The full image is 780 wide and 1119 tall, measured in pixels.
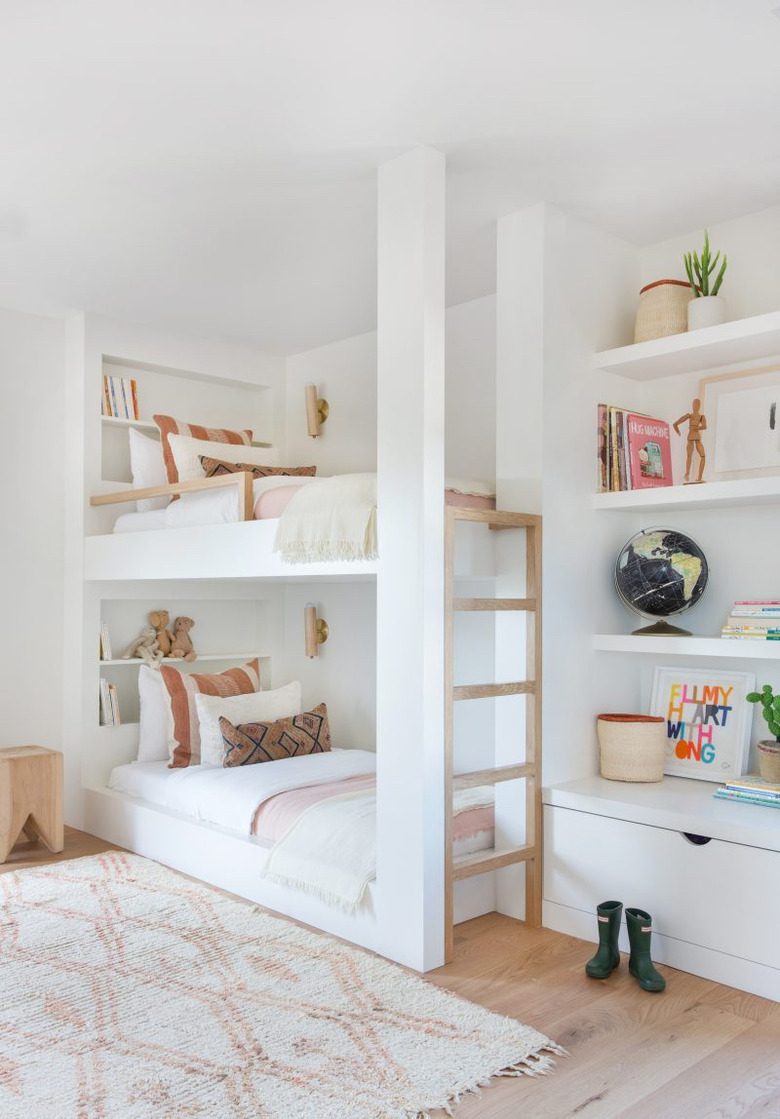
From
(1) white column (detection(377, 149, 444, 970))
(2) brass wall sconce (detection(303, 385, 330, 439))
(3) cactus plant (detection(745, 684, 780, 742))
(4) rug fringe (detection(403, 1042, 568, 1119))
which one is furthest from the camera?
(2) brass wall sconce (detection(303, 385, 330, 439))

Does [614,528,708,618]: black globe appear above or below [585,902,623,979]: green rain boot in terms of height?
above

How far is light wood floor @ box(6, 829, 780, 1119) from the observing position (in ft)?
6.28

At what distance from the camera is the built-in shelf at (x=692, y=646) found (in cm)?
272

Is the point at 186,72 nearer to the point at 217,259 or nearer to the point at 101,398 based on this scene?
the point at 217,259

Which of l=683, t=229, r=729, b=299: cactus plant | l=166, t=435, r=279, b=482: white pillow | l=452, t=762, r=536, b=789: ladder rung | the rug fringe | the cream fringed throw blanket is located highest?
l=683, t=229, r=729, b=299: cactus plant

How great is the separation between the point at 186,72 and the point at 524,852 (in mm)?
2416

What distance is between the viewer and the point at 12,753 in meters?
3.79

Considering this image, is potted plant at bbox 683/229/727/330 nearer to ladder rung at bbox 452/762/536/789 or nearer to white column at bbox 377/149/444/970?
white column at bbox 377/149/444/970

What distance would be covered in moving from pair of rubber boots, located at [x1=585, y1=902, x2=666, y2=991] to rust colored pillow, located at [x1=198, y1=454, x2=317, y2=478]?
227 cm

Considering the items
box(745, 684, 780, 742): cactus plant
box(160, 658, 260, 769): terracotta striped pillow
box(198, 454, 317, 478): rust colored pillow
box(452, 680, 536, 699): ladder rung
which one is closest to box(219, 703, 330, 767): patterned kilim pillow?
box(160, 658, 260, 769): terracotta striped pillow

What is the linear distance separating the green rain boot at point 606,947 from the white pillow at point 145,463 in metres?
2.72

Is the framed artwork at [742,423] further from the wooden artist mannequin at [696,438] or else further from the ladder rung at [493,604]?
the ladder rung at [493,604]

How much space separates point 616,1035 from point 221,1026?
97cm

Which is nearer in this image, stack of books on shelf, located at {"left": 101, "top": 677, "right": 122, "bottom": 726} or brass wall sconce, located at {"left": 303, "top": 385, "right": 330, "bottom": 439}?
stack of books on shelf, located at {"left": 101, "top": 677, "right": 122, "bottom": 726}
